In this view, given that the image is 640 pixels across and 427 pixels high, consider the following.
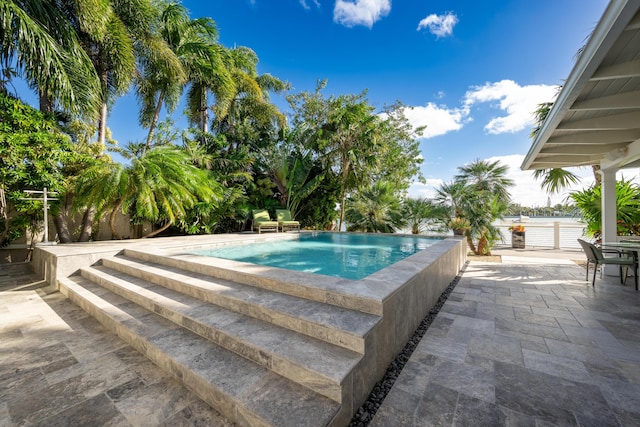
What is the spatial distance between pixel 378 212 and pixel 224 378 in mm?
10413

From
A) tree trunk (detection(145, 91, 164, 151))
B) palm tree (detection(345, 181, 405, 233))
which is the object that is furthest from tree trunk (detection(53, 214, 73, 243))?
palm tree (detection(345, 181, 405, 233))

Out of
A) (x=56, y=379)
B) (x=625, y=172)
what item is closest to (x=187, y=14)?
(x=56, y=379)

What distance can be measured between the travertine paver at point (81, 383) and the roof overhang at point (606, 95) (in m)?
4.87

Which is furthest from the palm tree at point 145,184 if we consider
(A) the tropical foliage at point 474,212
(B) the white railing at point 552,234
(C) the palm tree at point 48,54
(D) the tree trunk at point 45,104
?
(B) the white railing at point 552,234

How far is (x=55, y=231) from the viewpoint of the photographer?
837 centimetres

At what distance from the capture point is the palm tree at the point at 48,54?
5668 millimetres

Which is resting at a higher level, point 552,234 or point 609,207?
point 609,207

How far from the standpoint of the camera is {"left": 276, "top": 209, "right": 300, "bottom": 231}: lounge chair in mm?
11398

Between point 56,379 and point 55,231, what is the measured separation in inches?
354

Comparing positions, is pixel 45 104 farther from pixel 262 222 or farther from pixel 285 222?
pixel 285 222

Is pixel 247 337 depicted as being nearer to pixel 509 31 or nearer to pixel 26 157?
pixel 26 157

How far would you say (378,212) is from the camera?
11.7 metres

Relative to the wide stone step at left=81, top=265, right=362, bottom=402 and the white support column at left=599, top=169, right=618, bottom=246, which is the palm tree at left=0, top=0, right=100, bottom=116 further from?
the white support column at left=599, top=169, right=618, bottom=246

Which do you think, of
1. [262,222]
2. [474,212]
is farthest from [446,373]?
[262,222]
